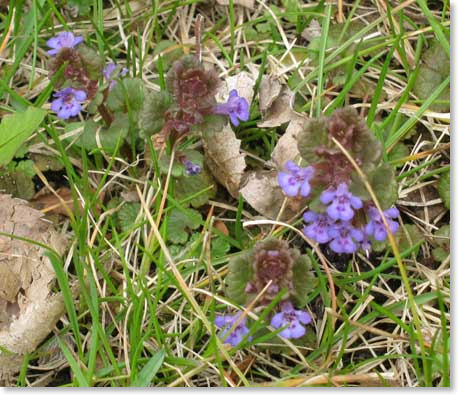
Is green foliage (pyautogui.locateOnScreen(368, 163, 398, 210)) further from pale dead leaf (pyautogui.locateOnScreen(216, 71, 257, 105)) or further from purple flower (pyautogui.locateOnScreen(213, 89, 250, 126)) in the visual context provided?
pale dead leaf (pyautogui.locateOnScreen(216, 71, 257, 105))

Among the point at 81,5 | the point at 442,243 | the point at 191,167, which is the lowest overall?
the point at 442,243

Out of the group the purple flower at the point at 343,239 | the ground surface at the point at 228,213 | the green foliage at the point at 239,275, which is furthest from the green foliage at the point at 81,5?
the purple flower at the point at 343,239

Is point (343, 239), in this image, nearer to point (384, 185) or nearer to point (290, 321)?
point (384, 185)

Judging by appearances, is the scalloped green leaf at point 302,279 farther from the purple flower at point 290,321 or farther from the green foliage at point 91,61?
the green foliage at point 91,61

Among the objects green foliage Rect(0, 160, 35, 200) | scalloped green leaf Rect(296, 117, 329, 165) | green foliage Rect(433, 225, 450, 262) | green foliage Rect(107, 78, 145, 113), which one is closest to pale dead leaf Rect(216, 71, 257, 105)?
green foliage Rect(107, 78, 145, 113)

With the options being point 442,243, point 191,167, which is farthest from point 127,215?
point 442,243

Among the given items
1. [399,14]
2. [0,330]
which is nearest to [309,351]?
[0,330]
